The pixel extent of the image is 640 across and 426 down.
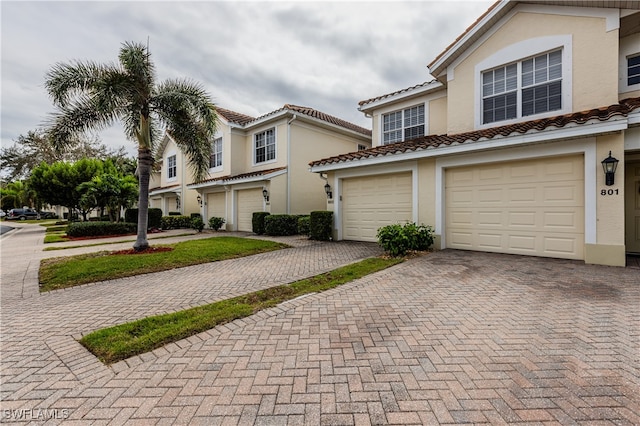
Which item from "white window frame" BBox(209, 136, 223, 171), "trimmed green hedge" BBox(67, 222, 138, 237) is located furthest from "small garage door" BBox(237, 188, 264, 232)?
"trimmed green hedge" BBox(67, 222, 138, 237)

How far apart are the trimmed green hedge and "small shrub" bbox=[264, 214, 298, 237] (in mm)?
9179

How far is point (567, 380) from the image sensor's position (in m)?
2.53

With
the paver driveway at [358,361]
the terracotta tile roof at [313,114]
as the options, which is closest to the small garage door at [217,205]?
the terracotta tile roof at [313,114]

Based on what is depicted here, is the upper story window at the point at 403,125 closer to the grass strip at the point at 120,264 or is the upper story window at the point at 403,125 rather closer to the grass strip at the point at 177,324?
the grass strip at the point at 120,264

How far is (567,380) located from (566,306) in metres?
2.34

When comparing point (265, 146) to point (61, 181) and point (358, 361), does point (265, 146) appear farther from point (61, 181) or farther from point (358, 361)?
point (61, 181)

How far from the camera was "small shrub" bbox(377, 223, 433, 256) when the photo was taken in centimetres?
830

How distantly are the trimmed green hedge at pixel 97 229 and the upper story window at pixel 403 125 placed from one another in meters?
15.8

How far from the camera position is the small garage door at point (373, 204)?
10.4m

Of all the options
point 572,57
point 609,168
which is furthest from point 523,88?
point 609,168

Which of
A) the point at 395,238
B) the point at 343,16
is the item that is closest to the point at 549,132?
the point at 395,238

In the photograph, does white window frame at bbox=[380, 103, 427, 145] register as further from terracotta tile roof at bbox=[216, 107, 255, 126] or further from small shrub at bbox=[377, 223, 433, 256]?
terracotta tile roof at bbox=[216, 107, 255, 126]

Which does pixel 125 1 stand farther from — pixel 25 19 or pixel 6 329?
pixel 6 329

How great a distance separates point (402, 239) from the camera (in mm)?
8273
